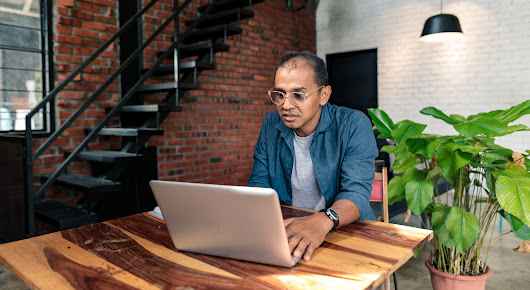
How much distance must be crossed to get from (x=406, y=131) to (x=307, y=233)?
2.73 ft

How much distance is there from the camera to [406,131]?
1.58 metres

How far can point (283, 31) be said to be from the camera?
5.29 meters

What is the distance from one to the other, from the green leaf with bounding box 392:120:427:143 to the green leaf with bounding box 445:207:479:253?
42 cm

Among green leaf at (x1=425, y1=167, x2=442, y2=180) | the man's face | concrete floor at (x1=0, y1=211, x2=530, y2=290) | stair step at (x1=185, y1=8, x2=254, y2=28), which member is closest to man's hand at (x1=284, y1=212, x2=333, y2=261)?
the man's face

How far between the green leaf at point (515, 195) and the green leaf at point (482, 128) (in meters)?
0.19

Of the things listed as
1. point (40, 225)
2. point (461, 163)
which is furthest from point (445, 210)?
point (40, 225)

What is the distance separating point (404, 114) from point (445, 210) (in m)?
3.65

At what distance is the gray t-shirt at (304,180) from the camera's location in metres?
1.56

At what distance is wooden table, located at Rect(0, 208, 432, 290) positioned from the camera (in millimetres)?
806

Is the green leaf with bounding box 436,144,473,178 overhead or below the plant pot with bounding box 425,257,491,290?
overhead

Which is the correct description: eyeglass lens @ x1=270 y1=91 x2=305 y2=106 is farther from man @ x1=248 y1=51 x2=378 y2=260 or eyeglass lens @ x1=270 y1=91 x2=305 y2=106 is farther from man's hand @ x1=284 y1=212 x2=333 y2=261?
man's hand @ x1=284 y1=212 x2=333 y2=261

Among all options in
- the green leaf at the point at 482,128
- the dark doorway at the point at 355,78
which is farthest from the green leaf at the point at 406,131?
the dark doorway at the point at 355,78

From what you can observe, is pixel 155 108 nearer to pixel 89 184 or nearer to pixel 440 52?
pixel 89 184

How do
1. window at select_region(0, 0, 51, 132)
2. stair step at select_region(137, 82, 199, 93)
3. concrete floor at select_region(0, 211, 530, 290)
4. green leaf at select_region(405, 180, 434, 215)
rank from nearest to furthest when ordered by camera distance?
green leaf at select_region(405, 180, 434, 215) → concrete floor at select_region(0, 211, 530, 290) → window at select_region(0, 0, 51, 132) → stair step at select_region(137, 82, 199, 93)
